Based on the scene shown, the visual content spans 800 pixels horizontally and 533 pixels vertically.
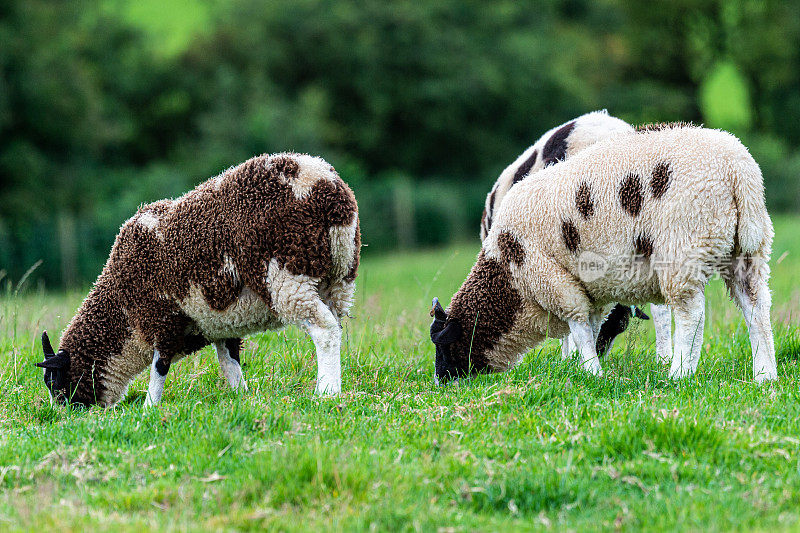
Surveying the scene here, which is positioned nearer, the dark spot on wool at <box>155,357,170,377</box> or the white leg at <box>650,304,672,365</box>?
the dark spot on wool at <box>155,357,170,377</box>

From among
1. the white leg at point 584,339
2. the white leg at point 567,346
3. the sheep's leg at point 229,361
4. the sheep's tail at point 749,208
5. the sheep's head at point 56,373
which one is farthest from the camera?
the white leg at point 567,346

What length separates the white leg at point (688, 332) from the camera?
20.0ft

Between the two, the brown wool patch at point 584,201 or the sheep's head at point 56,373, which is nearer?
the brown wool patch at point 584,201

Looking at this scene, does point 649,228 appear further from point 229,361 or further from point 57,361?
point 57,361

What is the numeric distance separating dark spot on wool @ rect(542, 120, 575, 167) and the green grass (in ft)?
6.12

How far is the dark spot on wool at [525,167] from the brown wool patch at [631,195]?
1.79 meters

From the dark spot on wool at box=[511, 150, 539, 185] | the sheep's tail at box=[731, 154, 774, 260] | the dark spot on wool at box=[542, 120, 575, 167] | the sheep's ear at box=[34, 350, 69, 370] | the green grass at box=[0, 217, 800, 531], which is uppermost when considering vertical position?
the dark spot on wool at box=[542, 120, 575, 167]

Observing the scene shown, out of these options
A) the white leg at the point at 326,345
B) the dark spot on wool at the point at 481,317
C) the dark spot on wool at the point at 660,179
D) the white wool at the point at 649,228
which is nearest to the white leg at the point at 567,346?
the white wool at the point at 649,228

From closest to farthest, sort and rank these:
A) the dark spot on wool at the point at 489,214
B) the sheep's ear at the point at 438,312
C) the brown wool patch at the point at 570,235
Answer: the brown wool patch at the point at 570,235 < the sheep's ear at the point at 438,312 < the dark spot on wool at the point at 489,214

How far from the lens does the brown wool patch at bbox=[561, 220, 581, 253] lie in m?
6.41

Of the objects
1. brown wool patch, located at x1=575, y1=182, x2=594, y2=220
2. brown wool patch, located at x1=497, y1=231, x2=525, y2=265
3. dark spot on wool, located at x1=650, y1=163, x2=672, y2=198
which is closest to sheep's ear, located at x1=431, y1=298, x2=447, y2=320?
brown wool patch, located at x1=497, y1=231, x2=525, y2=265

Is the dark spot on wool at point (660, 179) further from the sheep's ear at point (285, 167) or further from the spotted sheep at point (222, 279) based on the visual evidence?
the sheep's ear at point (285, 167)

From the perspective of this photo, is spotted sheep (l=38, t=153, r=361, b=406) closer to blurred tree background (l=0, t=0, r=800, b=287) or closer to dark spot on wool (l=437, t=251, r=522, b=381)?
dark spot on wool (l=437, t=251, r=522, b=381)

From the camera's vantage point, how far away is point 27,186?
29.6 meters
